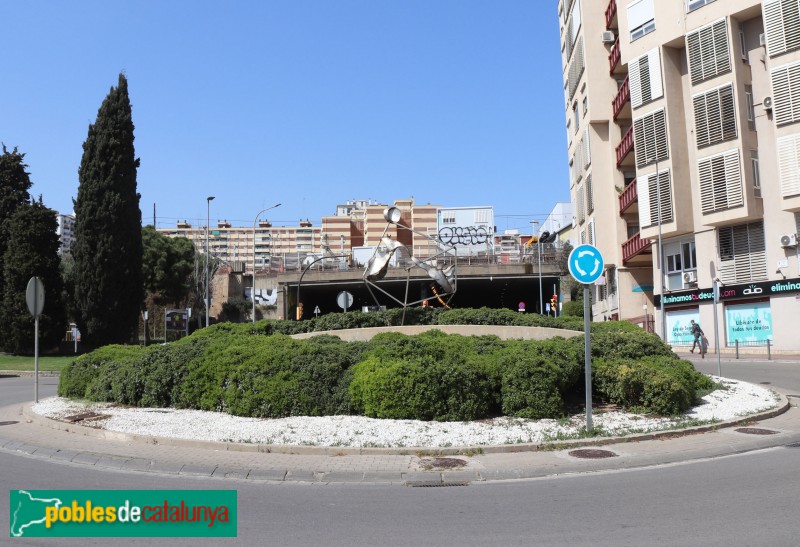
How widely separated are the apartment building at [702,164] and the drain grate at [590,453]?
997 inches

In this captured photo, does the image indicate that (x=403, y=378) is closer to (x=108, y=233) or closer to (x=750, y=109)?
(x=750, y=109)

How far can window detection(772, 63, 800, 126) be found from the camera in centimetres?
3084

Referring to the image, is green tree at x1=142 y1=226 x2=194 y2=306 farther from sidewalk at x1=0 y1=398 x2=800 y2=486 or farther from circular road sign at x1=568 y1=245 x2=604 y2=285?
circular road sign at x1=568 y1=245 x2=604 y2=285

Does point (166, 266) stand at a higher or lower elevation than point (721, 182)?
lower

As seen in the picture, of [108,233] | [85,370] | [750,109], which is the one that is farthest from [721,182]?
[108,233]

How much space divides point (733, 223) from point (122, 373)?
3090 centimetres

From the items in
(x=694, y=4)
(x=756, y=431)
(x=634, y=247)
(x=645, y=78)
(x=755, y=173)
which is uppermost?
(x=694, y=4)

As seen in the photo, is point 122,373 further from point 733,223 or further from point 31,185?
point 31,185

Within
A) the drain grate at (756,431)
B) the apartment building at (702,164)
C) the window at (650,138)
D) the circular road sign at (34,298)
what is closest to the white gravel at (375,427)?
the drain grate at (756,431)

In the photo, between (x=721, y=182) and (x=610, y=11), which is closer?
(x=721, y=182)

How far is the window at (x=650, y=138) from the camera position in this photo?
37.5m

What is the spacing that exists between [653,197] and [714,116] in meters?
5.88

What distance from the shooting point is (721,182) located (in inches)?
1325

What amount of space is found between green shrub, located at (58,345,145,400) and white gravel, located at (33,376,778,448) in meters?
2.80
